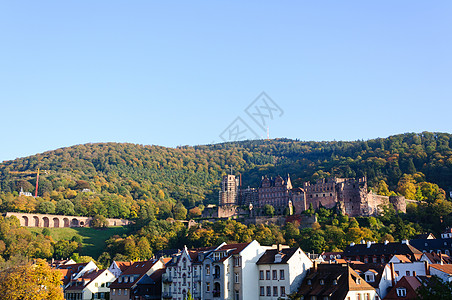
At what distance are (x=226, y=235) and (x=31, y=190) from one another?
3756 inches

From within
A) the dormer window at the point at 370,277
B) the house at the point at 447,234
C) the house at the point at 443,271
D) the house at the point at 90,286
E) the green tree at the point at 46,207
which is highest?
the green tree at the point at 46,207

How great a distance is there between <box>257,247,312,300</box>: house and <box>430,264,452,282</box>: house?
50.7ft

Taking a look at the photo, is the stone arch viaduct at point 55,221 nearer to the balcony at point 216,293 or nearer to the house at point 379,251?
the house at point 379,251

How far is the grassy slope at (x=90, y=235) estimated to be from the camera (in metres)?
137

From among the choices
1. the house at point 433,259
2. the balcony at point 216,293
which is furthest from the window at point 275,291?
the house at point 433,259

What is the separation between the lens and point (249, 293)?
6488 cm

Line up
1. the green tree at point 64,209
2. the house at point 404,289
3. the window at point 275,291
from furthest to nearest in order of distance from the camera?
the green tree at point 64,209
the window at point 275,291
the house at point 404,289

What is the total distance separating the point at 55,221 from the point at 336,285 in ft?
404

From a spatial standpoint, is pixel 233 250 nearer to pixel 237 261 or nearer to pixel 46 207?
pixel 237 261

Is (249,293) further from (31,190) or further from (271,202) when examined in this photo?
(31,190)

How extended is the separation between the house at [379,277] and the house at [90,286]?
3656cm

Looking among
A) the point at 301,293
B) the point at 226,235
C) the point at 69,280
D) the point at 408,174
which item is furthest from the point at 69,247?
the point at 408,174

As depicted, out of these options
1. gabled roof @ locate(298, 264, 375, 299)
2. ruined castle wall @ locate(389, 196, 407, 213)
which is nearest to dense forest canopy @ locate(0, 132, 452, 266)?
ruined castle wall @ locate(389, 196, 407, 213)

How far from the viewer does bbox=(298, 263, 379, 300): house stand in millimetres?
55469
